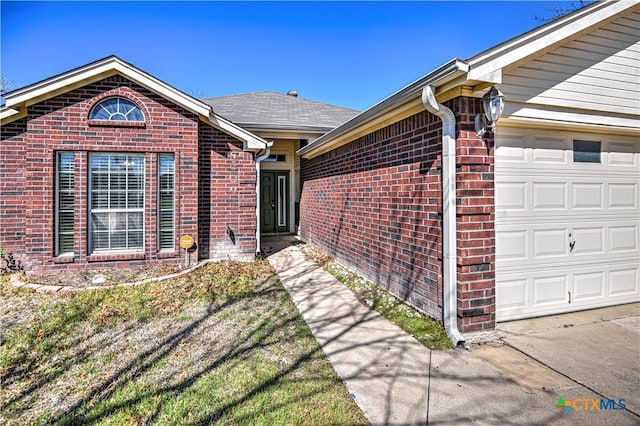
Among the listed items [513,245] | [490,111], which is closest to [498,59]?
[490,111]

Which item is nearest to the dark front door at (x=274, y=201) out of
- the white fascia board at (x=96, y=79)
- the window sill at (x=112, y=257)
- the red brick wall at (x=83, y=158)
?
the red brick wall at (x=83, y=158)

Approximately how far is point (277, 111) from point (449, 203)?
8.85 metres

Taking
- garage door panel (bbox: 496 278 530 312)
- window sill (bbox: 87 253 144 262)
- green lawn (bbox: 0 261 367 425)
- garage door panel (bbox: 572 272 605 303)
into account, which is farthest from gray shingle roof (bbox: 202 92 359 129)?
garage door panel (bbox: 572 272 605 303)

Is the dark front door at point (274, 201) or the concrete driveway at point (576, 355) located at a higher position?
the dark front door at point (274, 201)

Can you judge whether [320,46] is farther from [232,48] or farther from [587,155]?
[587,155]

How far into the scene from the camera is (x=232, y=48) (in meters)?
11.5

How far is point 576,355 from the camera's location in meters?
3.27

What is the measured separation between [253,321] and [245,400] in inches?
64.8

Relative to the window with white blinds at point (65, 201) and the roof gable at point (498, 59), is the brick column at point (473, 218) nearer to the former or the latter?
the roof gable at point (498, 59)

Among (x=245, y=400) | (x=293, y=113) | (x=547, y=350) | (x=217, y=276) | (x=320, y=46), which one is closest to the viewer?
(x=245, y=400)

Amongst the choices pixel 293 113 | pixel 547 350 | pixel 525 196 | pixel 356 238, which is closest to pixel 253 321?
pixel 356 238

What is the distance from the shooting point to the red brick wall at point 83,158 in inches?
235

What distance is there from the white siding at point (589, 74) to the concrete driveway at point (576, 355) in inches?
105

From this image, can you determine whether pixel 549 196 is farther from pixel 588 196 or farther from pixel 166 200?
pixel 166 200
